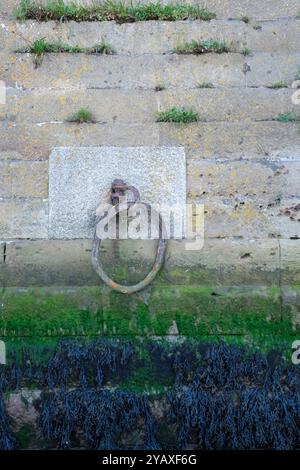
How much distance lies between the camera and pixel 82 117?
17.3 feet

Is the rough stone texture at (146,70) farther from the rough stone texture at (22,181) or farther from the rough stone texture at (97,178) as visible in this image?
the rough stone texture at (22,181)

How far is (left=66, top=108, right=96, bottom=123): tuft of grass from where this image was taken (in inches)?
208

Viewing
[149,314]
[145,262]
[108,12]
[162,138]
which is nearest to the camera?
[149,314]

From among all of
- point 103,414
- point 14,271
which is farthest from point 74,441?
point 14,271

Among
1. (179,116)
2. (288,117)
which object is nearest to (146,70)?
(179,116)

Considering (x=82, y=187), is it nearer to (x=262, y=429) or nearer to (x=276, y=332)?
(x=276, y=332)

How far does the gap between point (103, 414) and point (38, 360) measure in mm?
533

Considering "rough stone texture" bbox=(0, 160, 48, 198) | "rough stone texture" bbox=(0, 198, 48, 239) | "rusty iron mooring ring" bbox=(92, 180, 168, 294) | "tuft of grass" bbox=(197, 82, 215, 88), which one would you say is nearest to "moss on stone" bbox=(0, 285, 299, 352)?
"rusty iron mooring ring" bbox=(92, 180, 168, 294)

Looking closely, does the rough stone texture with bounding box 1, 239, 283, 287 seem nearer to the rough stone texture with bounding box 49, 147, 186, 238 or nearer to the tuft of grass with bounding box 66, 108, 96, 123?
the rough stone texture with bounding box 49, 147, 186, 238

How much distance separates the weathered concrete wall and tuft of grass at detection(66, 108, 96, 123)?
0.12 feet

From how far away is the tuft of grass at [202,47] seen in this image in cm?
538

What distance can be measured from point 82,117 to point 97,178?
1.38 feet

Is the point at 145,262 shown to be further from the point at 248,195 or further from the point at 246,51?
the point at 246,51

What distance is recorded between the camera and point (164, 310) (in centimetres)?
510
